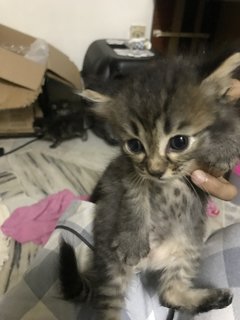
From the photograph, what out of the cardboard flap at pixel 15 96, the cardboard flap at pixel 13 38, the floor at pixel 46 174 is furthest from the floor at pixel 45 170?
the cardboard flap at pixel 13 38

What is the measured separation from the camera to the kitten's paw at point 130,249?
1020 millimetres

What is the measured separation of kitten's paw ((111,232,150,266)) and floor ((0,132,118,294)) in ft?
2.19

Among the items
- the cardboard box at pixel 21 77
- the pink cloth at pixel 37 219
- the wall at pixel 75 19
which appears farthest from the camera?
the wall at pixel 75 19

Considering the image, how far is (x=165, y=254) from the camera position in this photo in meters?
1.06

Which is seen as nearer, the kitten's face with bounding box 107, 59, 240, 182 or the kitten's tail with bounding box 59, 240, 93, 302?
the kitten's face with bounding box 107, 59, 240, 182

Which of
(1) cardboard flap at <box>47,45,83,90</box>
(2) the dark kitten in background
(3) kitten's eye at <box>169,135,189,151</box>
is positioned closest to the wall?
(1) cardboard flap at <box>47,45,83,90</box>

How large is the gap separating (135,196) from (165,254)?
0.58 feet

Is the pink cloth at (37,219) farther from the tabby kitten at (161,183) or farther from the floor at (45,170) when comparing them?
the tabby kitten at (161,183)

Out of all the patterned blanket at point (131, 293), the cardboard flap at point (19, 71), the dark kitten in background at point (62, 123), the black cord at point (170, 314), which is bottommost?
the dark kitten in background at point (62, 123)

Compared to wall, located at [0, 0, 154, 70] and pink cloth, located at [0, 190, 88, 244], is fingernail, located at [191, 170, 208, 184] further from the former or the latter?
wall, located at [0, 0, 154, 70]

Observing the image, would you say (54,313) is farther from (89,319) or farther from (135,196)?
(135,196)

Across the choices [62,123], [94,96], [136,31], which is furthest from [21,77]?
[94,96]

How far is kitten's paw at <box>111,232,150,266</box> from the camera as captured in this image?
102cm

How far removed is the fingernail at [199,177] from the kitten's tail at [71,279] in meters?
0.36
